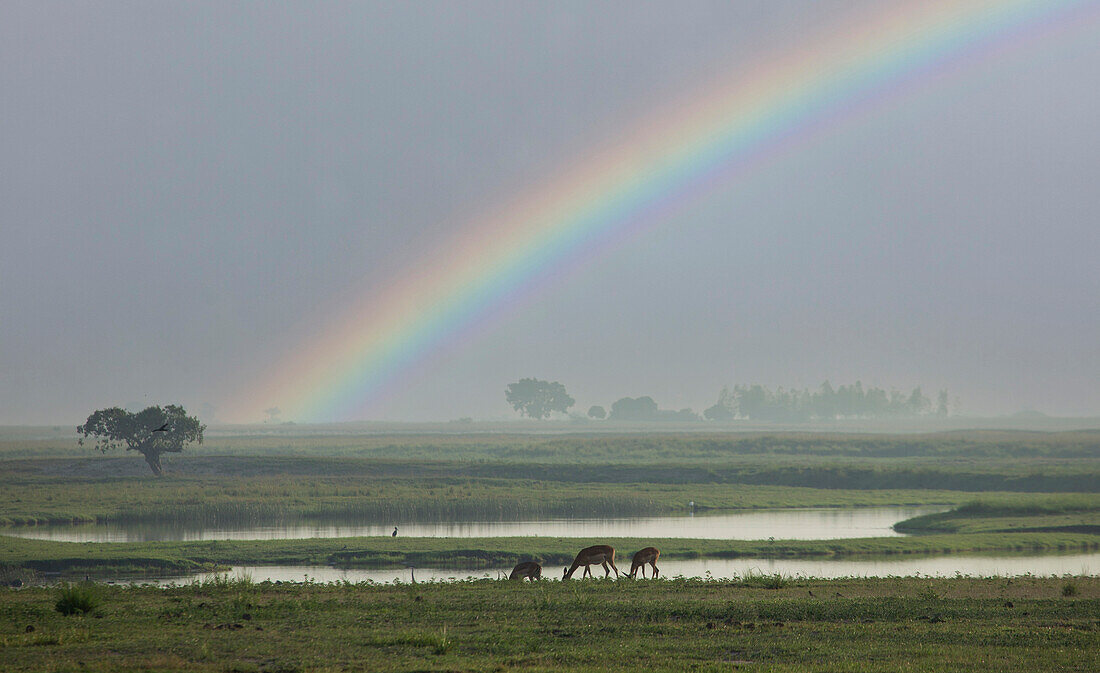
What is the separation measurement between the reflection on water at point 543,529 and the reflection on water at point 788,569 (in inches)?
310

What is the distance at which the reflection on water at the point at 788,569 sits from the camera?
3450cm

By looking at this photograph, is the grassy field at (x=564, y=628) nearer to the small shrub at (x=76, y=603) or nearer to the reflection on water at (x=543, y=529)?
the small shrub at (x=76, y=603)

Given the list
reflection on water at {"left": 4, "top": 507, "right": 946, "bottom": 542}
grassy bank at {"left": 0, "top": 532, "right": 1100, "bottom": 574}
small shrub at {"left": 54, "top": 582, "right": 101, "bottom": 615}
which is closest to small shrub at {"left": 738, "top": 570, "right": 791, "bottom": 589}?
grassy bank at {"left": 0, "top": 532, "right": 1100, "bottom": 574}

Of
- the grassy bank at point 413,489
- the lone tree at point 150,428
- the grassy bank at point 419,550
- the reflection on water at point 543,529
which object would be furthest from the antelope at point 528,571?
the lone tree at point 150,428

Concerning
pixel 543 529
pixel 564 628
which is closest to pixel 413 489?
Answer: pixel 543 529

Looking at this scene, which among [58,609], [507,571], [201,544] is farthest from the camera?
[201,544]

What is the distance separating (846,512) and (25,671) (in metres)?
55.8

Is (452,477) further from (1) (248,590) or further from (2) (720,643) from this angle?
(2) (720,643)

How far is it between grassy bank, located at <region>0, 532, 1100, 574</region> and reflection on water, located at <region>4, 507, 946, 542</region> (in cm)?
435

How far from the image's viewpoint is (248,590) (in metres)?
25.0

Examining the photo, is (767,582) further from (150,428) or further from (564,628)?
(150,428)

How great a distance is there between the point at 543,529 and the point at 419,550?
1356 centimetres

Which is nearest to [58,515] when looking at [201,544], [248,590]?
[201,544]

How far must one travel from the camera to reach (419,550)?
40000 mm
